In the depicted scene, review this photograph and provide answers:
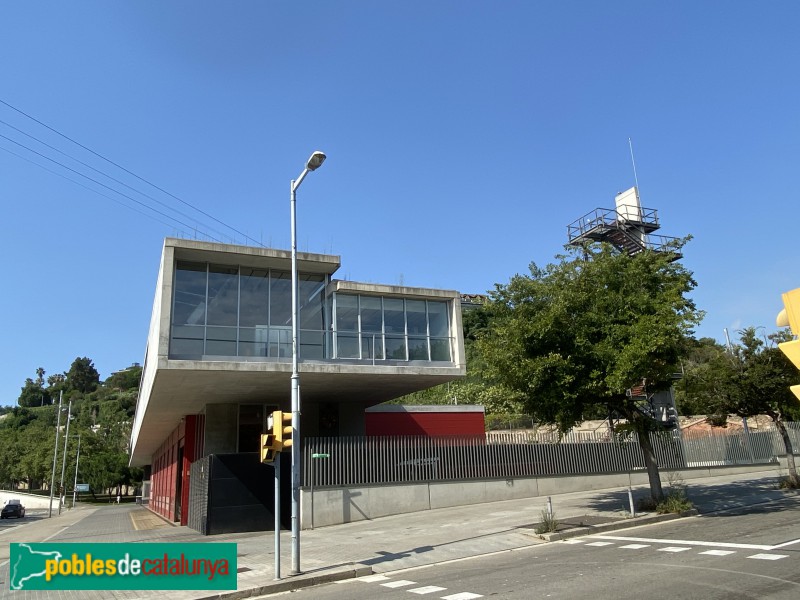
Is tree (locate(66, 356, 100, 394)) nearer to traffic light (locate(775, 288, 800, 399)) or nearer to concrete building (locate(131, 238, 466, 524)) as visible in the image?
concrete building (locate(131, 238, 466, 524))

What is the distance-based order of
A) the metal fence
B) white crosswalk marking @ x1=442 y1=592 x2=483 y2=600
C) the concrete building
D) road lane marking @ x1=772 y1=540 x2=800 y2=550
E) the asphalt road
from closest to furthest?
the asphalt road < white crosswalk marking @ x1=442 y1=592 x2=483 y2=600 < road lane marking @ x1=772 y1=540 x2=800 y2=550 < the concrete building < the metal fence

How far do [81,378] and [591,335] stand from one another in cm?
21371

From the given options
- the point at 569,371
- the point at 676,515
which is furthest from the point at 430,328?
the point at 676,515

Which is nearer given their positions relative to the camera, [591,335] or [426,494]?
[591,335]

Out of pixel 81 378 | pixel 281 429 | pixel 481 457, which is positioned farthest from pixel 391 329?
pixel 81 378

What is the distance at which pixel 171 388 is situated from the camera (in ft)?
63.6

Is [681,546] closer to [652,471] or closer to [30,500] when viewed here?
[652,471]

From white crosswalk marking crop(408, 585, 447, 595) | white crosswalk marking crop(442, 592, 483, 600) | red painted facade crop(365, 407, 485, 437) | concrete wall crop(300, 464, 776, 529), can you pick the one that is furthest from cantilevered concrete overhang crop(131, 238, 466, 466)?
white crosswalk marking crop(442, 592, 483, 600)

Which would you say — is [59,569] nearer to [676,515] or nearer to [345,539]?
[345,539]

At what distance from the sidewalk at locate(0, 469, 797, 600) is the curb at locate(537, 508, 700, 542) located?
0.16ft

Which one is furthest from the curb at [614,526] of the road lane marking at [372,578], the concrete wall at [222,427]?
the concrete wall at [222,427]

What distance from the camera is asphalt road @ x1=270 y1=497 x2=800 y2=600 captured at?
7.65m

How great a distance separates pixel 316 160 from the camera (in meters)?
11.4

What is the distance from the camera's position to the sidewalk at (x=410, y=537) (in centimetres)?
1023
